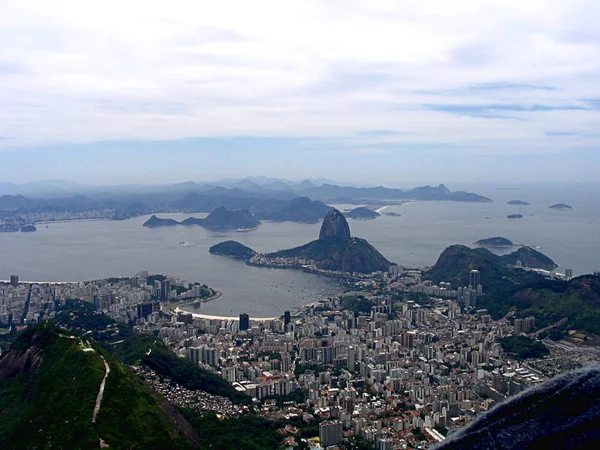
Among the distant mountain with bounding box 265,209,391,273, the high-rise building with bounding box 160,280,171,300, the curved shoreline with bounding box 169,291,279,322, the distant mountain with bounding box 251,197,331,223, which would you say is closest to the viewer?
the curved shoreline with bounding box 169,291,279,322

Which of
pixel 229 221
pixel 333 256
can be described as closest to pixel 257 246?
pixel 333 256

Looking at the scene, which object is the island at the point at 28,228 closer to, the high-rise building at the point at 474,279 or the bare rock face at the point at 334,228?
the bare rock face at the point at 334,228

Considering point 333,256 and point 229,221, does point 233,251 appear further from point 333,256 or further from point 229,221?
point 229,221

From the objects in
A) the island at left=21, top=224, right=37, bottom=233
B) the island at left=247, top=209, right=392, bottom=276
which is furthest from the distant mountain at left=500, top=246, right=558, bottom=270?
the island at left=21, top=224, right=37, bottom=233

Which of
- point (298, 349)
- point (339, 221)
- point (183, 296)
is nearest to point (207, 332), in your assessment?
point (298, 349)

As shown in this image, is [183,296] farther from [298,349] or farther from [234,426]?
[234,426]

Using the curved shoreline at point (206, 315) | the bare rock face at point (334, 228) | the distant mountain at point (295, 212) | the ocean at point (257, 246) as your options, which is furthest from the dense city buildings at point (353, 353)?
the distant mountain at point (295, 212)

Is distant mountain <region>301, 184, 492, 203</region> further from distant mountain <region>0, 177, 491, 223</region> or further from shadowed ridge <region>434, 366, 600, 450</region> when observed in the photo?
shadowed ridge <region>434, 366, 600, 450</region>
